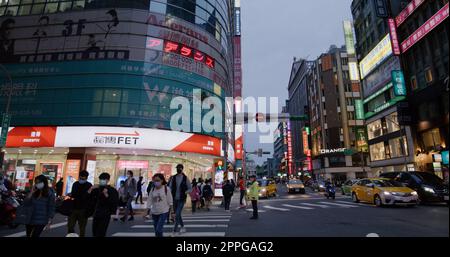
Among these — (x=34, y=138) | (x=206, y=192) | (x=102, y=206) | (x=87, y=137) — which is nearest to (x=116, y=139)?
(x=87, y=137)

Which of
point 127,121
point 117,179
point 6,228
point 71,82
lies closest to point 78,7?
point 71,82

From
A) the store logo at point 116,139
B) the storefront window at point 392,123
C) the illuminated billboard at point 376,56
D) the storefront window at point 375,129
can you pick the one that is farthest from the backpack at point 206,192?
the storefront window at point 375,129

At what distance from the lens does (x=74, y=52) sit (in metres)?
A: 24.1

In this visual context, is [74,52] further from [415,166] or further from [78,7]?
[415,166]

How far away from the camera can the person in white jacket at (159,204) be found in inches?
261

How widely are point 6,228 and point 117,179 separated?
13.9 metres

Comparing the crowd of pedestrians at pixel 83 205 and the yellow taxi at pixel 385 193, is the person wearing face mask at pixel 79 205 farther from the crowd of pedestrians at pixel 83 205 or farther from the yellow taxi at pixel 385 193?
the yellow taxi at pixel 385 193

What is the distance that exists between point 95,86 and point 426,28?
3264cm

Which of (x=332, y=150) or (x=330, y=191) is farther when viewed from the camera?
(x=332, y=150)

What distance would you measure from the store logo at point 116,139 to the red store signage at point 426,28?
28.4 meters

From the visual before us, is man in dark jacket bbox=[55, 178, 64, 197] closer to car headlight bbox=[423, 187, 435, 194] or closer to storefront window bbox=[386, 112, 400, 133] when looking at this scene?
car headlight bbox=[423, 187, 435, 194]

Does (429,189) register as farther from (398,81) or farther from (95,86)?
(95,86)

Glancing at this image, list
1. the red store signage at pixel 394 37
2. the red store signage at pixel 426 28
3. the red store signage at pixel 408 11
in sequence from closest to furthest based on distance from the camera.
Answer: the red store signage at pixel 426 28
the red store signage at pixel 408 11
the red store signage at pixel 394 37

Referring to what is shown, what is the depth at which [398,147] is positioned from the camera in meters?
32.9
